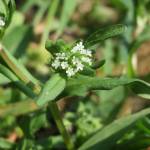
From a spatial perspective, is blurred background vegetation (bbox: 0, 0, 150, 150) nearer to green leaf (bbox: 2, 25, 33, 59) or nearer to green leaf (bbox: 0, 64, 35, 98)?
green leaf (bbox: 2, 25, 33, 59)

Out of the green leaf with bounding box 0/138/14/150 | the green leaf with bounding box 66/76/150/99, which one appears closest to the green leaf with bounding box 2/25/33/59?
the green leaf with bounding box 0/138/14/150

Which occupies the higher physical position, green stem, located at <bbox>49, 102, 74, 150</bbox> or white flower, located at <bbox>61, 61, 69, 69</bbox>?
white flower, located at <bbox>61, 61, 69, 69</bbox>

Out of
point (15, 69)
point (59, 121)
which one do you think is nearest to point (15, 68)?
point (15, 69)

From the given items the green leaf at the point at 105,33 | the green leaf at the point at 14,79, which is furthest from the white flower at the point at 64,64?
the green leaf at the point at 14,79

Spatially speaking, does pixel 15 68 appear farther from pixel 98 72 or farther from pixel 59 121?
pixel 98 72

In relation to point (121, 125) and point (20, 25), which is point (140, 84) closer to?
point (121, 125)
